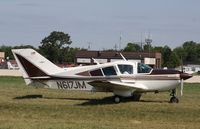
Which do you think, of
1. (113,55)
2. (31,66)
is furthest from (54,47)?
(31,66)

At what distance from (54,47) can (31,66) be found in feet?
404

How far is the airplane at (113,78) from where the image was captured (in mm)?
19688

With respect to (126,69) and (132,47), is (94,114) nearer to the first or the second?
(126,69)

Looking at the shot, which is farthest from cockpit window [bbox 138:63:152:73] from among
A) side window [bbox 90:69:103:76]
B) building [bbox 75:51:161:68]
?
building [bbox 75:51:161:68]

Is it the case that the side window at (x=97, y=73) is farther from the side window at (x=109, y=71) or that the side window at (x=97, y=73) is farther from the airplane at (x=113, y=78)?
the side window at (x=109, y=71)

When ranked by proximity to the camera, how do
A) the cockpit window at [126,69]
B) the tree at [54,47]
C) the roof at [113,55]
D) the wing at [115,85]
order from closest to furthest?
Answer: the wing at [115,85]
the cockpit window at [126,69]
the roof at [113,55]
the tree at [54,47]

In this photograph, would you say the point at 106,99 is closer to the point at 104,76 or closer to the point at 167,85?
the point at 104,76

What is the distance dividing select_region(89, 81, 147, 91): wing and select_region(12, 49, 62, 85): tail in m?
2.65

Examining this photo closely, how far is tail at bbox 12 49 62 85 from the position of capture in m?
21.4

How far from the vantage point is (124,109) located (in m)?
A: 17.0

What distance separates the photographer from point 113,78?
19969 mm

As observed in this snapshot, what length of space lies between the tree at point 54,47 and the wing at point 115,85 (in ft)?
392

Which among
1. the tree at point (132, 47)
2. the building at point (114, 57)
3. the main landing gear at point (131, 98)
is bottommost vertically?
the building at point (114, 57)

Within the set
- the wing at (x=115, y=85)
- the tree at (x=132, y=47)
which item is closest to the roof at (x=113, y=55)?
the tree at (x=132, y=47)
